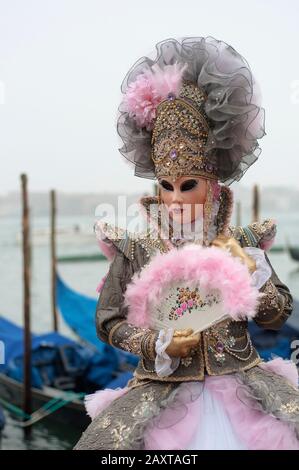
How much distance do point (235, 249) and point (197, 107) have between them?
1.71 feet

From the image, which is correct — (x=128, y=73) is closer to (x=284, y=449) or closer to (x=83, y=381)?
(x=284, y=449)

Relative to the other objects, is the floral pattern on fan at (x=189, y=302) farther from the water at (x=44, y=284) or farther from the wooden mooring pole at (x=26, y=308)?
the wooden mooring pole at (x=26, y=308)

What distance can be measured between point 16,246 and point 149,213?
63.9m

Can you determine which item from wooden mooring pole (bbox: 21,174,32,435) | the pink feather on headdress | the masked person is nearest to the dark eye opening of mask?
the masked person

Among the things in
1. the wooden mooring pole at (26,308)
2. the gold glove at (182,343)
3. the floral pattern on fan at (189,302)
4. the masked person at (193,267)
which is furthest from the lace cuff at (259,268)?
the wooden mooring pole at (26,308)

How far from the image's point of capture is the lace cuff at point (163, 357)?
7.02 ft

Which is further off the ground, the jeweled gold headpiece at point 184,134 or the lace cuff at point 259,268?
the jeweled gold headpiece at point 184,134

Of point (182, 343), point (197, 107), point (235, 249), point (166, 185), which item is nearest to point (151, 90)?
point (197, 107)

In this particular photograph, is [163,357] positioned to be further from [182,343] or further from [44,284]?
[44,284]

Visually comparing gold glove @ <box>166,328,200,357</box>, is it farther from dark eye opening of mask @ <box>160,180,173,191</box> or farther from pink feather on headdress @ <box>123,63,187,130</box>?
A: pink feather on headdress @ <box>123,63,187,130</box>

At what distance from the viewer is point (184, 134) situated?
7.64 ft

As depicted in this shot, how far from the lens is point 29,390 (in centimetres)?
1002

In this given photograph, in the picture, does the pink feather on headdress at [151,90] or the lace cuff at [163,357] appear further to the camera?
the pink feather on headdress at [151,90]

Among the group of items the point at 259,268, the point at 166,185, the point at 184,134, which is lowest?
the point at 259,268
